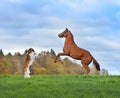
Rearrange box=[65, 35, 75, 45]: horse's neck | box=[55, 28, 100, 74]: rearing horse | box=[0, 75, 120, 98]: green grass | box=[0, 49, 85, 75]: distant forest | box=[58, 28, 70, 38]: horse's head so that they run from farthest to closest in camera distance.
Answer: box=[0, 49, 85, 75]: distant forest, box=[58, 28, 70, 38]: horse's head, box=[65, 35, 75, 45]: horse's neck, box=[55, 28, 100, 74]: rearing horse, box=[0, 75, 120, 98]: green grass

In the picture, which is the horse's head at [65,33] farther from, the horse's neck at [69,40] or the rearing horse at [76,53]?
the horse's neck at [69,40]

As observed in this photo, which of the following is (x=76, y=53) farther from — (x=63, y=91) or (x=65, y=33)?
(x=63, y=91)

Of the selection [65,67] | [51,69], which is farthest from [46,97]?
[51,69]

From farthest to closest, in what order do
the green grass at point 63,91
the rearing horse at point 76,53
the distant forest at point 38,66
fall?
the distant forest at point 38,66
the rearing horse at point 76,53
the green grass at point 63,91

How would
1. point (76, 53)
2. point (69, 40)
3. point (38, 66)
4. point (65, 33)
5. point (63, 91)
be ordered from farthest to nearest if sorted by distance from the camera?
point (38, 66), point (65, 33), point (69, 40), point (76, 53), point (63, 91)

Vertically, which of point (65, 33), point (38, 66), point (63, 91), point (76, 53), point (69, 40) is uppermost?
point (38, 66)

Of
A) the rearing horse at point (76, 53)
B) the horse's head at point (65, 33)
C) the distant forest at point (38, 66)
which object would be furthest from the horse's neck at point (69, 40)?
the distant forest at point (38, 66)

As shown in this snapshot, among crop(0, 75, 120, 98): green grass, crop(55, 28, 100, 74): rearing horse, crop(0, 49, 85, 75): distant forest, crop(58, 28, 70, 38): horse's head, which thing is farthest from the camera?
crop(0, 49, 85, 75): distant forest

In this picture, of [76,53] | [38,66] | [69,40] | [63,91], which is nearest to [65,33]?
[69,40]

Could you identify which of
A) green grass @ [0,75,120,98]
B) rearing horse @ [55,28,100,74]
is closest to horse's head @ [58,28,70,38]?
rearing horse @ [55,28,100,74]

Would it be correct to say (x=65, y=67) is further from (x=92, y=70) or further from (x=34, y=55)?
(x=34, y=55)

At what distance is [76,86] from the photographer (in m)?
18.3

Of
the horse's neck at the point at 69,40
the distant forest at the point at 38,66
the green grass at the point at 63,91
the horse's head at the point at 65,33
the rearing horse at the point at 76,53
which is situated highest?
the distant forest at the point at 38,66

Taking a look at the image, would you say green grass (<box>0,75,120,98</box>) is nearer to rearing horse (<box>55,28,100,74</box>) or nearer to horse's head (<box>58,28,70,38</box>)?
rearing horse (<box>55,28,100,74</box>)
